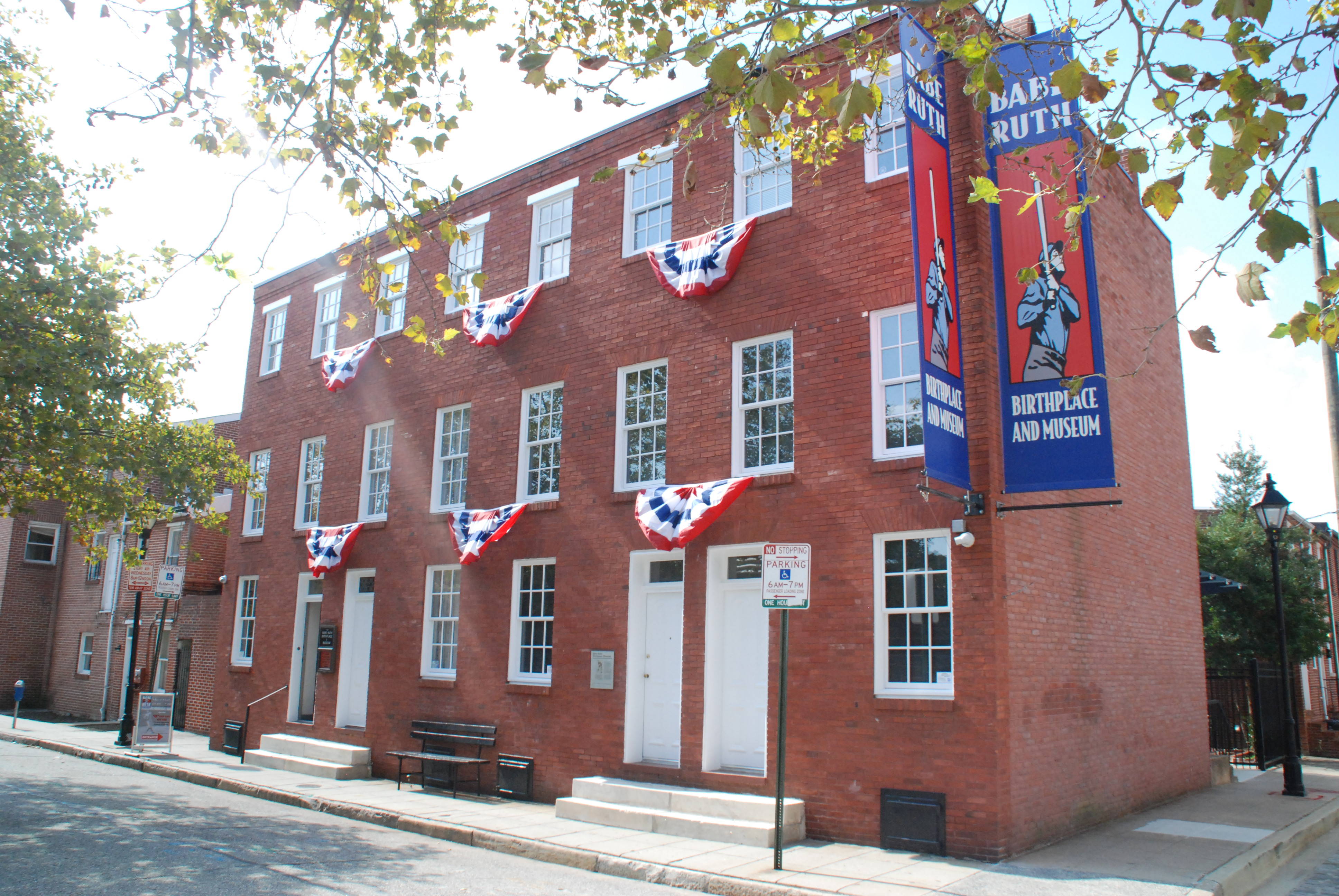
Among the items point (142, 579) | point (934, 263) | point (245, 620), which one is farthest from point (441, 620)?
point (934, 263)

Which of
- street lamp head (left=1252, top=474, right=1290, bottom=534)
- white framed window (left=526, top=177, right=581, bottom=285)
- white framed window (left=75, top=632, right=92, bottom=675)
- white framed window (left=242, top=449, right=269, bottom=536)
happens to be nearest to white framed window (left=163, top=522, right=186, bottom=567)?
white framed window (left=242, top=449, right=269, bottom=536)

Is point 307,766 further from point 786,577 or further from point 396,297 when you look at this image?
point 786,577

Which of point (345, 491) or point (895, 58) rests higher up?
point (895, 58)

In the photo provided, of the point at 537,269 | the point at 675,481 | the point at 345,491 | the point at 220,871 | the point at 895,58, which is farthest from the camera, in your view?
the point at 345,491

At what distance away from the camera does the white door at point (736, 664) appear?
11555 mm

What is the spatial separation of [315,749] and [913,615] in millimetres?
11211

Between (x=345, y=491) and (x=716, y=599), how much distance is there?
29.4ft

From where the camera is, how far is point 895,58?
463 inches

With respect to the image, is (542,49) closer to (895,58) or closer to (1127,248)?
(895,58)

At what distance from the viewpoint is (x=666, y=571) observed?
1282cm

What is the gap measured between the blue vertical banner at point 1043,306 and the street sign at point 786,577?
270 cm

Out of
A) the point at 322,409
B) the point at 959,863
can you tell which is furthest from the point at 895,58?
the point at 322,409

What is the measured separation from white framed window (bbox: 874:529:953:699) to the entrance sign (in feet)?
47.0

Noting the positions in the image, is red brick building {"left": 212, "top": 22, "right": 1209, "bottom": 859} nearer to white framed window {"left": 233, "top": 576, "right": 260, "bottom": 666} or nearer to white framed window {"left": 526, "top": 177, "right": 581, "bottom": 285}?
white framed window {"left": 526, "top": 177, "right": 581, "bottom": 285}
